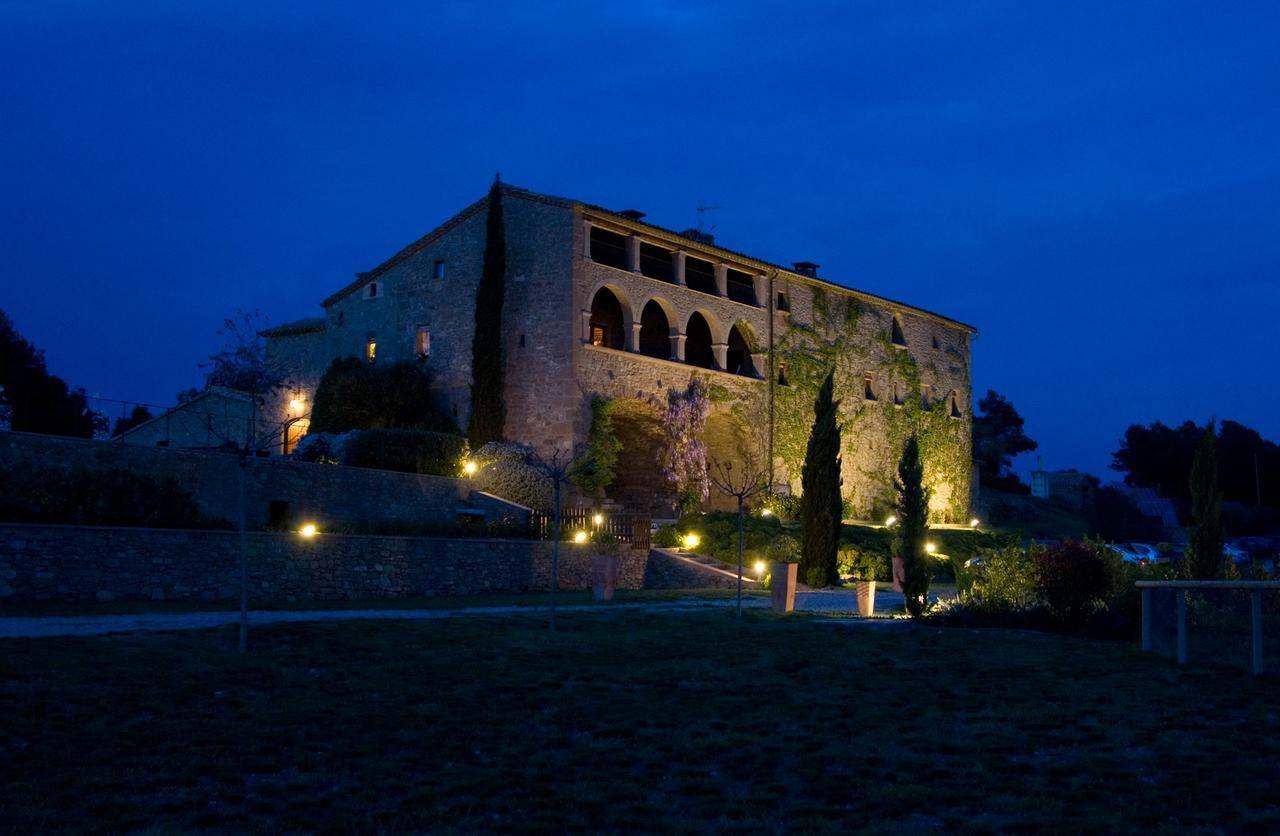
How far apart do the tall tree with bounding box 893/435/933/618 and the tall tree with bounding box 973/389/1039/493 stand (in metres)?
45.2

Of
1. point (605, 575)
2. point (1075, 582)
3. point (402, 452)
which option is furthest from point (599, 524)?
point (1075, 582)

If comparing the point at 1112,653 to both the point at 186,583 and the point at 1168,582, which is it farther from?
the point at 186,583

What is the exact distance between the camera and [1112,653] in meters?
13.3

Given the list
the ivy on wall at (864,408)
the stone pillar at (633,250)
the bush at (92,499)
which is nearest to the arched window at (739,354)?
the ivy on wall at (864,408)

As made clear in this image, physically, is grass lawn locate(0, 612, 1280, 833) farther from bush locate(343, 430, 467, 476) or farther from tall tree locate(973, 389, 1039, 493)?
tall tree locate(973, 389, 1039, 493)

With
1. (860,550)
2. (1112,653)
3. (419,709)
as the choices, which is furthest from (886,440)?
(419,709)

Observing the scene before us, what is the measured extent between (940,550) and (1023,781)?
27.9m

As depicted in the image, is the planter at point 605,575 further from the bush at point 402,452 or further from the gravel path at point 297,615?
the bush at point 402,452

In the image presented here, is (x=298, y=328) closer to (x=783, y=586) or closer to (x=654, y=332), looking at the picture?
(x=654, y=332)

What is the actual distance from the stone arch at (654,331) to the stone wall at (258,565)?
14.8 meters

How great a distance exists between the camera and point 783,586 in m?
19.2

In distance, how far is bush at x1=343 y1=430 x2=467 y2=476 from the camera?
2906 cm

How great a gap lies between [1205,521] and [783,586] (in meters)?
7.61

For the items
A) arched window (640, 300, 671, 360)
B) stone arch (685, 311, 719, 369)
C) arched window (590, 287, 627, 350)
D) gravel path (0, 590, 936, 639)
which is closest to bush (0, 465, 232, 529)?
gravel path (0, 590, 936, 639)
